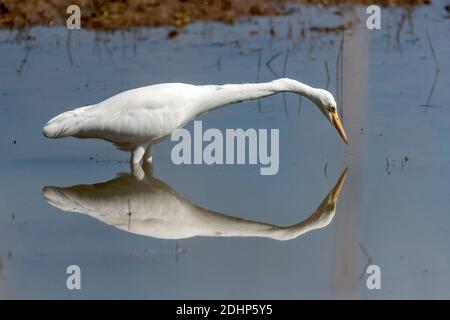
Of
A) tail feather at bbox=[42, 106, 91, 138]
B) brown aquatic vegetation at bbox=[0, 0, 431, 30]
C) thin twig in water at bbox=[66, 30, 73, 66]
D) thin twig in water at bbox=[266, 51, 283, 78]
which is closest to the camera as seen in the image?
tail feather at bbox=[42, 106, 91, 138]

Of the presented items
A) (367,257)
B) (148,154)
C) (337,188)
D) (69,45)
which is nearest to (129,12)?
(69,45)

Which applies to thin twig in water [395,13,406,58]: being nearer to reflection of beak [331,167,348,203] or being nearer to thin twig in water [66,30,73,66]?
thin twig in water [66,30,73,66]

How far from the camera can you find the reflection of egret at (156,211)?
333 inches

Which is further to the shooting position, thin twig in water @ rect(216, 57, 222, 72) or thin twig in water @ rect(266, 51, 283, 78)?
thin twig in water @ rect(216, 57, 222, 72)

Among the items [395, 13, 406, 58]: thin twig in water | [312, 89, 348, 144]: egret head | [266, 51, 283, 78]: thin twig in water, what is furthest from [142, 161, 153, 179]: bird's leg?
[395, 13, 406, 58]: thin twig in water

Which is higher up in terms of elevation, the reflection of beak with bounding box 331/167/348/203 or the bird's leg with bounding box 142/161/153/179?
the bird's leg with bounding box 142/161/153/179

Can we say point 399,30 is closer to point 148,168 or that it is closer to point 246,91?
point 246,91

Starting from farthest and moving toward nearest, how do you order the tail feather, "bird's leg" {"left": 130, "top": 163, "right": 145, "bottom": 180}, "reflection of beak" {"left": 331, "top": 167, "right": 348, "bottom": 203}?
"bird's leg" {"left": 130, "top": 163, "right": 145, "bottom": 180} < the tail feather < "reflection of beak" {"left": 331, "top": 167, "right": 348, "bottom": 203}

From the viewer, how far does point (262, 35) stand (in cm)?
1452

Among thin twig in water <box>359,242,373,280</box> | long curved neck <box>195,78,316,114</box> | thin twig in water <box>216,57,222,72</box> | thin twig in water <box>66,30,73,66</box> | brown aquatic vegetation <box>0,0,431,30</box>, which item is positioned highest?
brown aquatic vegetation <box>0,0,431,30</box>

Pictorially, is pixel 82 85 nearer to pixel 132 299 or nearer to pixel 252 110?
pixel 252 110

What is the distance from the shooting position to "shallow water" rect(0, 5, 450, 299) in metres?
7.65

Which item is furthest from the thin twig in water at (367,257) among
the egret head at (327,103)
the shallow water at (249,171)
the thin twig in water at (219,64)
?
the thin twig in water at (219,64)

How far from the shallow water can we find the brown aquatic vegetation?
276 mm
